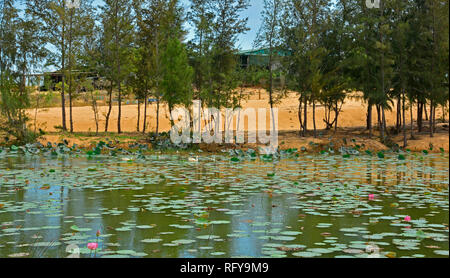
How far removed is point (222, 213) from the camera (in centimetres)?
853

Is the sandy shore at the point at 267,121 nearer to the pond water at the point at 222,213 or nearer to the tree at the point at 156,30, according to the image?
the tree at the point at 156,30

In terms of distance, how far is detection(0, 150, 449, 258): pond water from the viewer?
6.28 m

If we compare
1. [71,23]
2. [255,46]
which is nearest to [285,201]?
[255,46]

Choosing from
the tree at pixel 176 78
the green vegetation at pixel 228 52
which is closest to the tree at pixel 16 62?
the green vegetation at pixel 228 52

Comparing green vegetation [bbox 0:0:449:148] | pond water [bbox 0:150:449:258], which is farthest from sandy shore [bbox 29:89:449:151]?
pond water [bbox 0:150:449:258]

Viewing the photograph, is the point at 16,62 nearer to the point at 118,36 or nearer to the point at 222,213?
the point at 118,36

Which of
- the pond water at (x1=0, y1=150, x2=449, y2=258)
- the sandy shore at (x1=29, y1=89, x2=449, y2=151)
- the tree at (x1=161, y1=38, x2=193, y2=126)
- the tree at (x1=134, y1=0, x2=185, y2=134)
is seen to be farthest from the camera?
the sandy shore at (x1=29, y1=89, x2=449, y2=151)

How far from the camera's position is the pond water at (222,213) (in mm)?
6281

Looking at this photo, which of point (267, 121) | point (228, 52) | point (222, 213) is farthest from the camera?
point (267, 121)

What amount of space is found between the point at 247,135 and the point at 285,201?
20.9 m

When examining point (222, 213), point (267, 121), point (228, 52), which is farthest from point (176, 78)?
point (222, 213)

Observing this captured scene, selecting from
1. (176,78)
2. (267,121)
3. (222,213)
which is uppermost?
(176,78)

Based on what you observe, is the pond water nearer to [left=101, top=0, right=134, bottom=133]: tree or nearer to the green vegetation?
the green vegetation

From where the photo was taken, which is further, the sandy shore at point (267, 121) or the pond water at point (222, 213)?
the sandy shore at point (267, 121)
